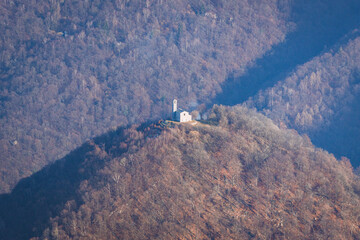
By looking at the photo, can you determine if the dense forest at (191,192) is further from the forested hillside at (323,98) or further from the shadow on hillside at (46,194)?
the forested hillside at (323,98)

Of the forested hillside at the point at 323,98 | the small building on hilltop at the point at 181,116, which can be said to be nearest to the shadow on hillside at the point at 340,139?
the forested hillside at the point at 323,98

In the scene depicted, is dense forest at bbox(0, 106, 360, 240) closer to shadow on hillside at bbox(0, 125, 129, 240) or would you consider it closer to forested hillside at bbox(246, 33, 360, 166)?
shadow on hillside at bbox(0, 125, 129, 240)

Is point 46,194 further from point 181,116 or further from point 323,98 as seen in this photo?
point 323,98

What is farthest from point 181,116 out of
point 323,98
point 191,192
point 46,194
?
point 323,98

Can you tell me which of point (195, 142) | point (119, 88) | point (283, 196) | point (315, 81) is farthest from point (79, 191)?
point (315, 81)

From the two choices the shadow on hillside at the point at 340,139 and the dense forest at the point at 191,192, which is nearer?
the dense forest at the point at 191,192

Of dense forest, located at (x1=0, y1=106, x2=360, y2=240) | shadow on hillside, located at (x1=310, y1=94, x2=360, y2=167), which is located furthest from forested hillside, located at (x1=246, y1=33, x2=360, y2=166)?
dense forest, located at (x1=0, y1=106, x2=360, y2=240)

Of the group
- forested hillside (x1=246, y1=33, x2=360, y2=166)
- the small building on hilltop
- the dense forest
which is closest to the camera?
the dense forest
